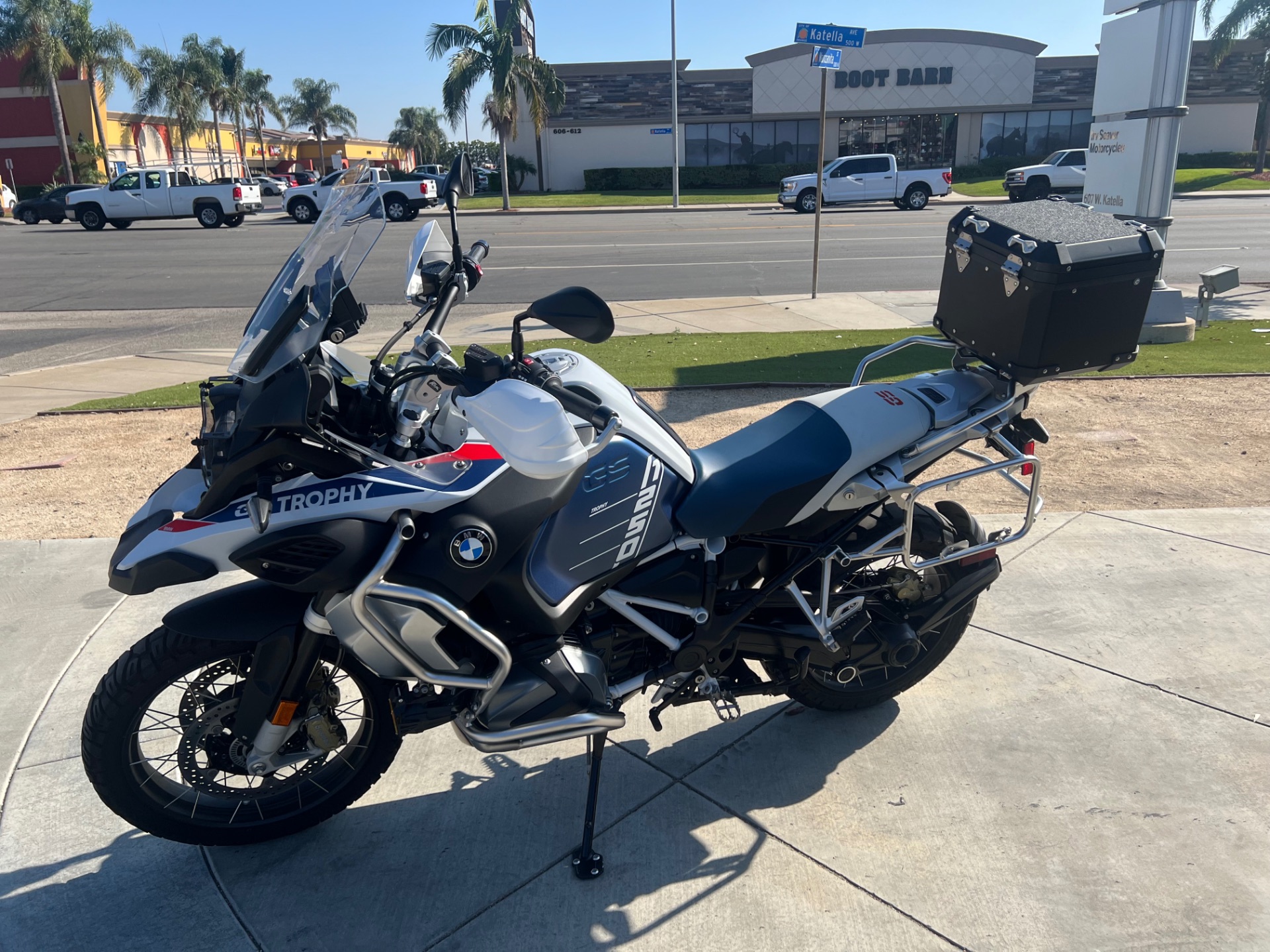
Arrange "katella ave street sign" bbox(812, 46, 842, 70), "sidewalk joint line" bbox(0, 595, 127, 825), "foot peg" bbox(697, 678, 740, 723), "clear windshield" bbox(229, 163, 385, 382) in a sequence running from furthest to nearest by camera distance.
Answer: "katella ave street sign" bbox(812, 46, 842, 70) → "sidewalk joint line" bbox(0, 595, 127, 825) → "foot peg" bbox(697, 678, 740, 723) → "clear windshield" bbox(229, 163, 385, 382)

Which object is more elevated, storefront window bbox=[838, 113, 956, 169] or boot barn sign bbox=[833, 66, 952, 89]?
boot barn sign bbox=[833, 66, 952, 89]

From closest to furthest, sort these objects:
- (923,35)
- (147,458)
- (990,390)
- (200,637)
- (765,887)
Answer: (200,637), (765,887), (990,390), (147,458), (923,35)

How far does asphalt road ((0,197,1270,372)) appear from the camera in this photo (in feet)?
40.8

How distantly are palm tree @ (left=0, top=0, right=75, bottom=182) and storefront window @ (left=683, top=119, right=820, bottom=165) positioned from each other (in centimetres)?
2892

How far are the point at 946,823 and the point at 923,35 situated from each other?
44.9m

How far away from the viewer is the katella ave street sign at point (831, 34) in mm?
10344

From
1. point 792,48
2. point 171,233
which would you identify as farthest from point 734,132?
point 171,233

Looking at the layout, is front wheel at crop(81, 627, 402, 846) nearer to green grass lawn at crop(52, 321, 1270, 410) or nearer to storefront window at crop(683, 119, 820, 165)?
green grass lawn at crop(52, 321, 1270, 410)

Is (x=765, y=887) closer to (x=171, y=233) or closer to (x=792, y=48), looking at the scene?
(x=171, y=233)

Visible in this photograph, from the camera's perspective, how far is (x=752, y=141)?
43.3 m

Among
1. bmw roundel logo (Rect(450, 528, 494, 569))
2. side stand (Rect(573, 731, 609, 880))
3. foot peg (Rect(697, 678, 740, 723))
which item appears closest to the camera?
bmw roundel logo (Rect(450, 528, 494, 569))

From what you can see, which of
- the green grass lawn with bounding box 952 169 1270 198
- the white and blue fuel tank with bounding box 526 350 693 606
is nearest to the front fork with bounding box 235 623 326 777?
the white and blue fuel tank with bounding box 526 350 693 606

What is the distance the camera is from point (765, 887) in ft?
8.89

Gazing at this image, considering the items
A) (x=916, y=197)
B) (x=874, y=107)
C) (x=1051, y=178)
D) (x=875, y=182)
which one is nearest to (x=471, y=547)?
(x=875, y=182)
